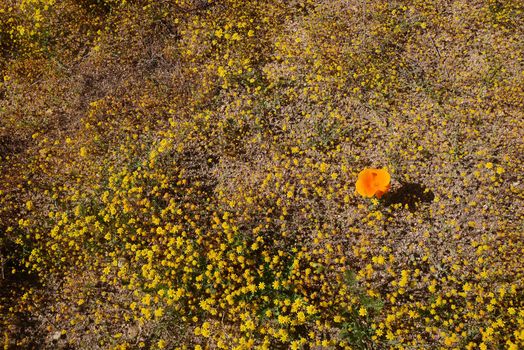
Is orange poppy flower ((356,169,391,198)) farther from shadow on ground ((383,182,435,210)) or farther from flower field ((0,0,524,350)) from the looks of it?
shadow on ground ((383,182,435,210))

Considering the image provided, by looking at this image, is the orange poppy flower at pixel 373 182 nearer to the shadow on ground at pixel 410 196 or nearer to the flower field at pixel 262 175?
the flower field at pixel 262 175

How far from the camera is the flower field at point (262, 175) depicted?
4965 mm

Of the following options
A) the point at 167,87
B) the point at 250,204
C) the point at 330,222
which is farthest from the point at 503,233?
the point at 167,87

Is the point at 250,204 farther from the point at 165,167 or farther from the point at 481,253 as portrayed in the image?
the point at 481,253

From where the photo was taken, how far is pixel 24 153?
657 cm

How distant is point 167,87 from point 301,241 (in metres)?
3.54

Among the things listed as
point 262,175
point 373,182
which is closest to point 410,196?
point 373,182

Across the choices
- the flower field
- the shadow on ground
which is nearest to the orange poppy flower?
the flower field

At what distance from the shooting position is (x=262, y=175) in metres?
5.90

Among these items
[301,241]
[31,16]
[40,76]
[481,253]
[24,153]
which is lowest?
[481,253]

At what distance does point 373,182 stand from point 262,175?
1.64 m

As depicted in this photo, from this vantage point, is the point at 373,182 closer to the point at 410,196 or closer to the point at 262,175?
the point at 410,196

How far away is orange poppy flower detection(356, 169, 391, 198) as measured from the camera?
5.32 m

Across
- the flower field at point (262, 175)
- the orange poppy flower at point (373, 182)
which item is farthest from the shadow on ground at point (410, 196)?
the orange poppy flower at point (373, 182)
